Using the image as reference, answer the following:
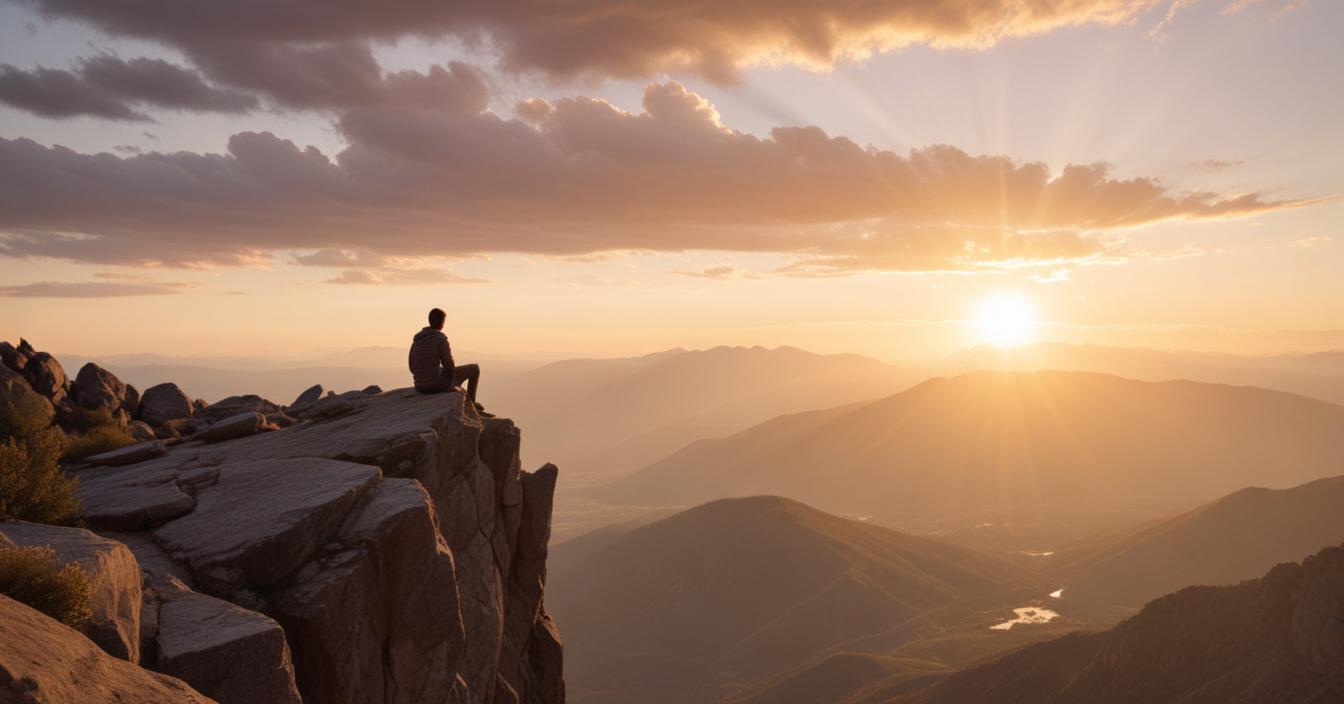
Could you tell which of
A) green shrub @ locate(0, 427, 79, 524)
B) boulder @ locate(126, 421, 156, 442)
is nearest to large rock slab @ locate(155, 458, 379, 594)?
green shrub @ locate(0, 427, 79, 524)

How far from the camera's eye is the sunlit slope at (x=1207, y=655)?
92938 mm

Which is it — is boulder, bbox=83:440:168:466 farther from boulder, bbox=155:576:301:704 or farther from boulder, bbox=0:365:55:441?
boulder, bbox=155:576:301:704

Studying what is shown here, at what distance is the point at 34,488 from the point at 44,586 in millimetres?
7621

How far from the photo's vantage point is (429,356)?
3000cm

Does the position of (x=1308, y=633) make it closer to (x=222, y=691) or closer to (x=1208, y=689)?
(x=1208, y=689)

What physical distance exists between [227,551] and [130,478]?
9064 mm

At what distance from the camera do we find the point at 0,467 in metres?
17.4

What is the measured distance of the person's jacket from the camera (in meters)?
29.8

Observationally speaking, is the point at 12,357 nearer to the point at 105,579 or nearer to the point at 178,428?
the point at 178,428

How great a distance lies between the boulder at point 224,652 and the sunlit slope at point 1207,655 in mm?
111913

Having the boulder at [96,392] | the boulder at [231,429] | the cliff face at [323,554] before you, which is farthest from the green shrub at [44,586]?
the boulder at [96,392]

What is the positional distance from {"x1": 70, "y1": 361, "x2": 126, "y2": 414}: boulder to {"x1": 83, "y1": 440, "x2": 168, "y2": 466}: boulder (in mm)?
8627

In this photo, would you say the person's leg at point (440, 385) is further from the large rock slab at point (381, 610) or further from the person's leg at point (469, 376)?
the large rock slab at point (381, 610)

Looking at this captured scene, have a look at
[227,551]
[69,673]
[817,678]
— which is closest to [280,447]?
[227,551]
